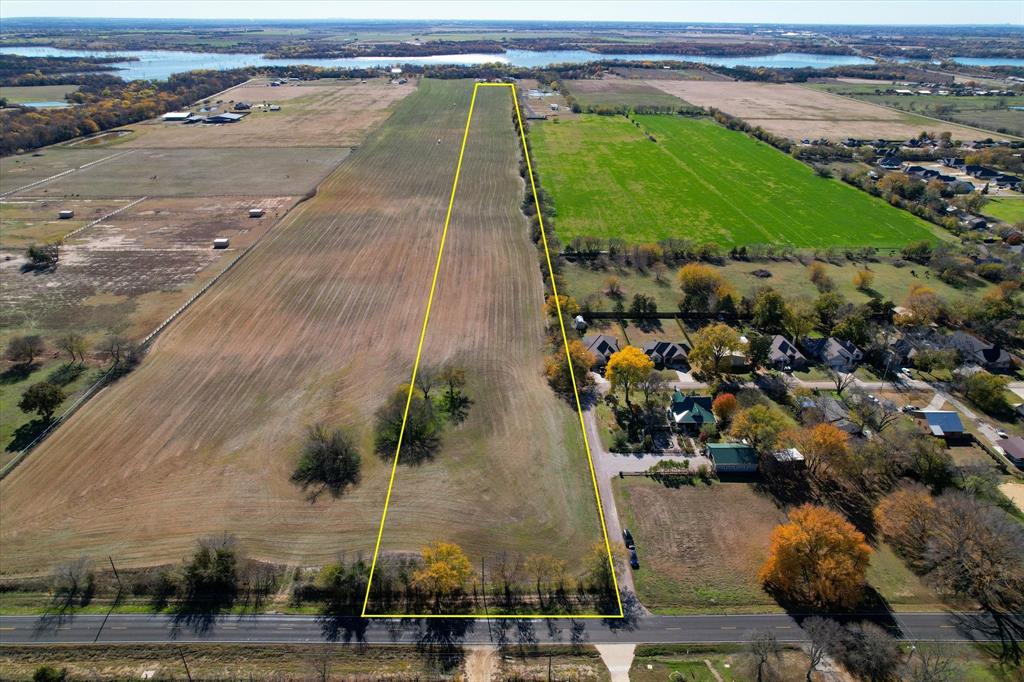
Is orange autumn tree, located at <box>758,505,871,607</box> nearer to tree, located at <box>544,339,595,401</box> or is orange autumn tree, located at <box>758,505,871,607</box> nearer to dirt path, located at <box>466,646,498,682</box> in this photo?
dirt path, located at <box>466,646,498,682</box>

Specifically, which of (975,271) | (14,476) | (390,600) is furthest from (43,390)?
(975,271)

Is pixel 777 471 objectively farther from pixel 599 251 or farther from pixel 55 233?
pixel 55 233

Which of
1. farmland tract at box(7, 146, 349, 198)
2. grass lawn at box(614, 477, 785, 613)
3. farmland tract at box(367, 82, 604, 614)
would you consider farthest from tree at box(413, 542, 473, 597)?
farmland tract at box(7, 146, 349, 198)

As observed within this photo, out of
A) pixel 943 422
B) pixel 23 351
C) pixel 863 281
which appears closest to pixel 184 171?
pixel 23 351

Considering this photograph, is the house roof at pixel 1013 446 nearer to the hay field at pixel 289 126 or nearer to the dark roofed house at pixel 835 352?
the dark roofed house at pixel 835 352

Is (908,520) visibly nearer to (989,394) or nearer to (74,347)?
(989,394)
